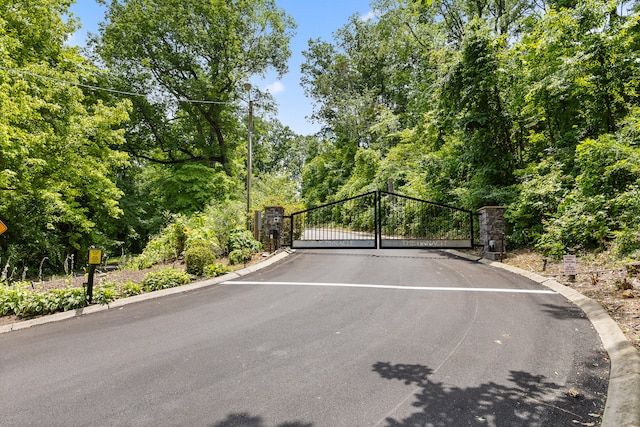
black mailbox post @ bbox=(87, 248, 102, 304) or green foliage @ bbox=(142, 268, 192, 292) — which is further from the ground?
black mailbox post @ bbox=(87, 248, 102, 304)

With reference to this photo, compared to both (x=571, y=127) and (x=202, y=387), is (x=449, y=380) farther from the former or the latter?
(x=571, y=127)

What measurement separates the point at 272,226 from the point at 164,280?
4617 millimetres

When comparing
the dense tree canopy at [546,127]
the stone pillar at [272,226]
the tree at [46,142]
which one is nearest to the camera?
the dense tree canopy at [546,127]

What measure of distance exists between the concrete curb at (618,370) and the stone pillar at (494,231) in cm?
401

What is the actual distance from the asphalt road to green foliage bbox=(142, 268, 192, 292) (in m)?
0.74

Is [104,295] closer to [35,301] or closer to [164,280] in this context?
[35,301]

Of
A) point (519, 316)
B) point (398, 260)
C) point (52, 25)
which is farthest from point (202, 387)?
point (52, 25)

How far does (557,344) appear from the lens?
3713mm

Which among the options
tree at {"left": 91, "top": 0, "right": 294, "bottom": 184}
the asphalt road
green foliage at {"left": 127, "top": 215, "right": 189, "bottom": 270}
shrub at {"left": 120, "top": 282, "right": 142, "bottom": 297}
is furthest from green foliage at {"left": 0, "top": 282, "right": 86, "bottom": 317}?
tree at {"left": 91, "top": 0, "right": 294, "bottom": 184}

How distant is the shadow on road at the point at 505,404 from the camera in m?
2.43

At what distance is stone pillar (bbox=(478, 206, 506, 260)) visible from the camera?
30.1 feet

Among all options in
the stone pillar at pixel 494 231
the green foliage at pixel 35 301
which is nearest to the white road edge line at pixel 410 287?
the green foliage at pixel 35 301

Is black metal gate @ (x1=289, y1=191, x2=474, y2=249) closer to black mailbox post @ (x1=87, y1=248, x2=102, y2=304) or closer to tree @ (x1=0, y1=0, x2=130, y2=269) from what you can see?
black mailbox post @ (x1=87, y1=248, x2=102, y2=304)

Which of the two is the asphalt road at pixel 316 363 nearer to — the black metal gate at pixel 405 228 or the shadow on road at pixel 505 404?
the shadow on road at pixel 505 404
